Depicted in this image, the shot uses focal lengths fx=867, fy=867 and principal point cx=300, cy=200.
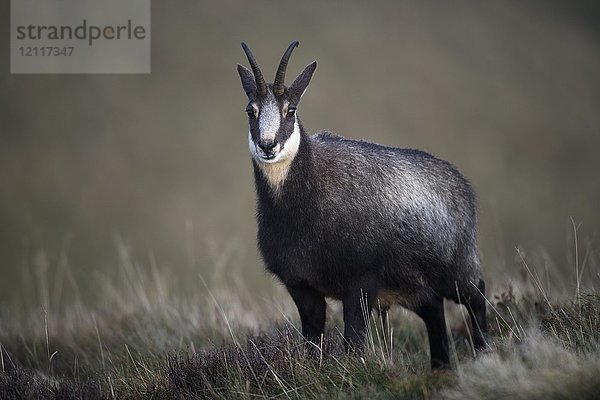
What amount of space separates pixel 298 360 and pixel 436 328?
6.43 feet

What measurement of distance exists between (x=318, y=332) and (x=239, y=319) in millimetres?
2492

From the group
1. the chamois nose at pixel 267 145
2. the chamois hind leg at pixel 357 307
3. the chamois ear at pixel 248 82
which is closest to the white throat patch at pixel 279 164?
the chamois nose at pixel 267 145

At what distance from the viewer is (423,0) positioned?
69.7 meters

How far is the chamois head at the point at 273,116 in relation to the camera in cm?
748

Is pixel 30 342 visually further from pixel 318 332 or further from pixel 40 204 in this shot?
pixel 40 204

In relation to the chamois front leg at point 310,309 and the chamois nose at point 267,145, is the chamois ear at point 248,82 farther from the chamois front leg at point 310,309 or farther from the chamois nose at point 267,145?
the chamois front leg at point 310,309

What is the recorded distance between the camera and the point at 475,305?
864cm

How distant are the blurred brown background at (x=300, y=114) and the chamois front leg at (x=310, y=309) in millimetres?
29617

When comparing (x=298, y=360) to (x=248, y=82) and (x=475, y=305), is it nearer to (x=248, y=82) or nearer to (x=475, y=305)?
(x=475, y=305)

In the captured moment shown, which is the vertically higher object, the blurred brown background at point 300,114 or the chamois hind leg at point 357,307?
the blurred brown background at point 300,114

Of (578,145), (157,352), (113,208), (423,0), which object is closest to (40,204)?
(113,208)

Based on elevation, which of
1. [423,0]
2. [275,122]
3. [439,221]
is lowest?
[439,221]

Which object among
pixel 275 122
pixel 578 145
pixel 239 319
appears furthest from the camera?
pixel 578 145

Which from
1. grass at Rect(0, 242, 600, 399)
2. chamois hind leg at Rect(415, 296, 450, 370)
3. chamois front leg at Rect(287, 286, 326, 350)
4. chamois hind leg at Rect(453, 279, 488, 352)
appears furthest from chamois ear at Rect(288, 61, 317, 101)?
chamois hind leg at Rect(453, 279, 488, 352)
